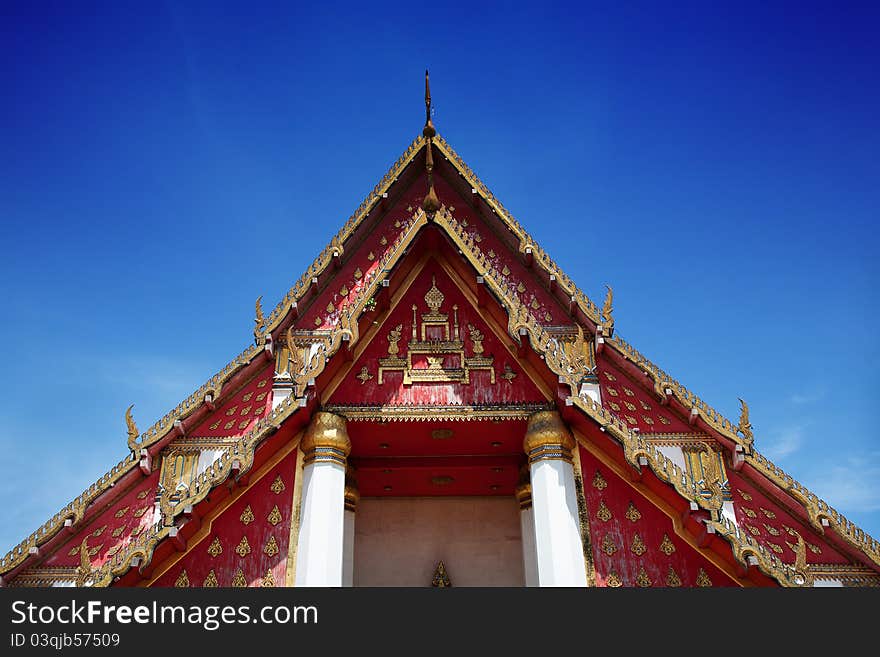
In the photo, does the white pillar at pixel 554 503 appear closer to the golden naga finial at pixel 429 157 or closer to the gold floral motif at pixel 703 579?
the gold floral motif at pixel 703 579

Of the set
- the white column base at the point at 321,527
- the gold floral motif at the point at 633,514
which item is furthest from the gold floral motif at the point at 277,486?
the gold floral motif at the point at 633,514

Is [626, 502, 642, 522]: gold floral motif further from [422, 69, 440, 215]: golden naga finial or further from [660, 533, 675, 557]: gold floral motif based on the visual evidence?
[422, 69, 440, 215]: golden naga finial

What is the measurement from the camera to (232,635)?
459 centimetres

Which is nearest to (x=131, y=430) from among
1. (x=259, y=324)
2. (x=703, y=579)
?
(x=259, y=324)

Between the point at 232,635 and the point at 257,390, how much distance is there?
4.38 meters

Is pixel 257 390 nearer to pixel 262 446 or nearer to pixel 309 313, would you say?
pixel 309 313

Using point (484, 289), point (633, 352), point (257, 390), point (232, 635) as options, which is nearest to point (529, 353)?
point (484, 289)

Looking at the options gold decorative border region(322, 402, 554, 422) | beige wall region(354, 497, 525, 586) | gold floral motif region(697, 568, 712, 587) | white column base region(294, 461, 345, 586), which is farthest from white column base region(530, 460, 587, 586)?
beige wall region(354, 497, 525, 586)

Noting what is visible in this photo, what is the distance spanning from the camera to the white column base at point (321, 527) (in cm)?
690

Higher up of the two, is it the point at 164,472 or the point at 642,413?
the point at 642,413

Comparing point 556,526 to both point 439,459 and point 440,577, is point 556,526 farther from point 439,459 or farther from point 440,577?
point 440,577

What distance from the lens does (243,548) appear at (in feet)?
23.3

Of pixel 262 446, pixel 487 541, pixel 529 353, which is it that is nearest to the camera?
A: pixel 262 446

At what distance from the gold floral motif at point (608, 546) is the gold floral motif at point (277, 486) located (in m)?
2.99
